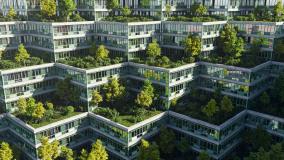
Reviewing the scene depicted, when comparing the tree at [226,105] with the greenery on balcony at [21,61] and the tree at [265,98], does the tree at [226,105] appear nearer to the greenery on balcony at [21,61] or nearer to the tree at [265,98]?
the tree at [265,98]

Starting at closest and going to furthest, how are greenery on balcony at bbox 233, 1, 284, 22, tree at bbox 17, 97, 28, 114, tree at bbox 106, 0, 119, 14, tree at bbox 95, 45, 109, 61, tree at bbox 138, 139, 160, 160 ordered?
tree at bbox 138, 139, 160, 160, tree at bbox 17, 97, 28, 114, tree at bbox 95, 45, 109, 61, greenery on balcony at bbox 233, 1, 284, 22, tree at bbox 106, 0, 119, 14

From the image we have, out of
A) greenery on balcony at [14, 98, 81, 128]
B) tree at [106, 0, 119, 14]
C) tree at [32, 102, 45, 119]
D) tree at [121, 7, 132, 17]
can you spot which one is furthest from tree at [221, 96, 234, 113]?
tree at [106, 0, 119, 14]

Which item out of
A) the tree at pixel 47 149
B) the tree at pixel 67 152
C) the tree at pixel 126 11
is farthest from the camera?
the tree at pixel 126 11

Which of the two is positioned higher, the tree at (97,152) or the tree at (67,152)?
the tree at (97,152)

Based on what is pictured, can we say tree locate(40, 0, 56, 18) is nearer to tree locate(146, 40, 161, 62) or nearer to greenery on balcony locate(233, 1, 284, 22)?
tree locate(146, 40, 161, 62)

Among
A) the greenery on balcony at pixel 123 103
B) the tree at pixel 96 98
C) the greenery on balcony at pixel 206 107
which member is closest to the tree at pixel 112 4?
the greenery on balcony at pixel 123 103

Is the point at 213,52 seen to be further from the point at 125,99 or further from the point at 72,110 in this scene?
the point at 72,110

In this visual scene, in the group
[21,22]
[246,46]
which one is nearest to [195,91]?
[246,46]
